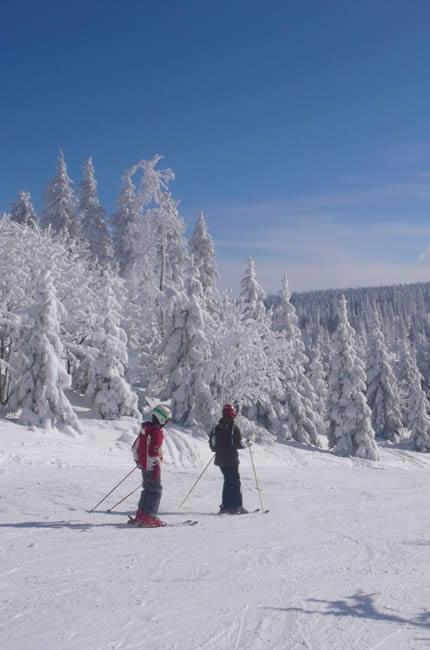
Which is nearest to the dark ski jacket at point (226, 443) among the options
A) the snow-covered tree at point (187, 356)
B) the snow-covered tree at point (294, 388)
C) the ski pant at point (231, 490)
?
the ski pant at point (231, 490)

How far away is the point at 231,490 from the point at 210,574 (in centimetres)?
405

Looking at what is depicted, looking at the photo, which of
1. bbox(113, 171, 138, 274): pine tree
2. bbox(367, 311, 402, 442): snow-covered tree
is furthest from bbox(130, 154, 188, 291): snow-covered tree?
bbox(367, 311, 402, 442): snow-covered tree

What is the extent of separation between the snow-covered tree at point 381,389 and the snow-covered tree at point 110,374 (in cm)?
2793

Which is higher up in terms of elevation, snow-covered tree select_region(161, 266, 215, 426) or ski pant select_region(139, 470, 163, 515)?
snow-covered tree select_region(161, 266, 215, 426)

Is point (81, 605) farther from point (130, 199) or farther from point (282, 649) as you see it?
point (130, 199)

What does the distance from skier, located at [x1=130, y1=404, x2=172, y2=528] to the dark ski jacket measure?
5.57 ft

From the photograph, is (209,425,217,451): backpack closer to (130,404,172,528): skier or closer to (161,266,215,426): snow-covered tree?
(130,404,172,528): skier

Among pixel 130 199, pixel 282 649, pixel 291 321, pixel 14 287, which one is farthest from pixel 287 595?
pixel 130 199

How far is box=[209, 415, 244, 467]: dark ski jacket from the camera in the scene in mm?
A: 10719

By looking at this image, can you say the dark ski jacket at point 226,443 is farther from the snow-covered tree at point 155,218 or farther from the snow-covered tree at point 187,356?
the snow-covered tree at point 155,218

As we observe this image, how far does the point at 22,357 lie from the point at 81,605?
58.4ft

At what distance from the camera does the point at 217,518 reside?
9.88 metres

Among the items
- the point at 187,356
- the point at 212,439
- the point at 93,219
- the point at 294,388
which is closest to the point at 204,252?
the point at 93,219

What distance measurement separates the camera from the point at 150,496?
9.13 m
